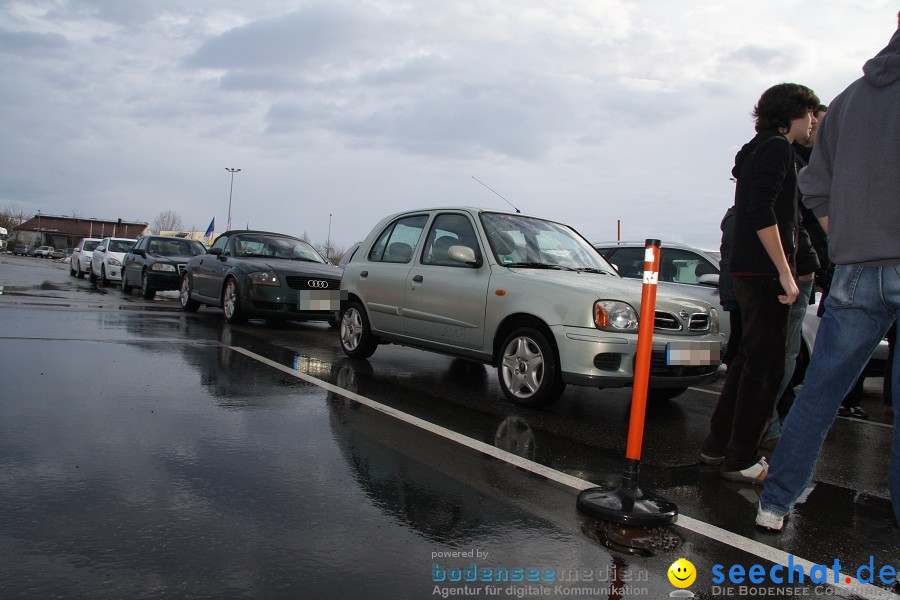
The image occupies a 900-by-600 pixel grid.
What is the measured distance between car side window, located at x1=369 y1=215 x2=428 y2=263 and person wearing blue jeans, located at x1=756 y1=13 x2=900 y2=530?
4495mm

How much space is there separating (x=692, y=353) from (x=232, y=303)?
7522mm

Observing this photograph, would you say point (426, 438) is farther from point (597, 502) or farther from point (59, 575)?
point (59, 575)

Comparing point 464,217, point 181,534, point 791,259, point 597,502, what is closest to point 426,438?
point 597,502

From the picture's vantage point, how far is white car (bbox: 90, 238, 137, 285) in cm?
2044

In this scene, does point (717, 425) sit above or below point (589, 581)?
above

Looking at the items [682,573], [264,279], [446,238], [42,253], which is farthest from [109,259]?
[42,253]

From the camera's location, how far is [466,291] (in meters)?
6.19

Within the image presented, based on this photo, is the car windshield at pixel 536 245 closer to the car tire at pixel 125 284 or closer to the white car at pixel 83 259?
the car tire at pixel 125 284

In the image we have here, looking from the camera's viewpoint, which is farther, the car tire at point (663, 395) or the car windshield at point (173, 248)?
the car windshield at point (173, 248)

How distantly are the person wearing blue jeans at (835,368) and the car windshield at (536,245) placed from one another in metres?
3.29

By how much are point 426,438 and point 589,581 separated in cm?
203

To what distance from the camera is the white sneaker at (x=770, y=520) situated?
3.09 m

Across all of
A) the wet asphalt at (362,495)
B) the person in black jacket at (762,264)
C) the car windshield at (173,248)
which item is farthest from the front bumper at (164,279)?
the person in black jacket at (762,264)

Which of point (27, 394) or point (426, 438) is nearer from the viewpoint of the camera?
point (426, 438)
